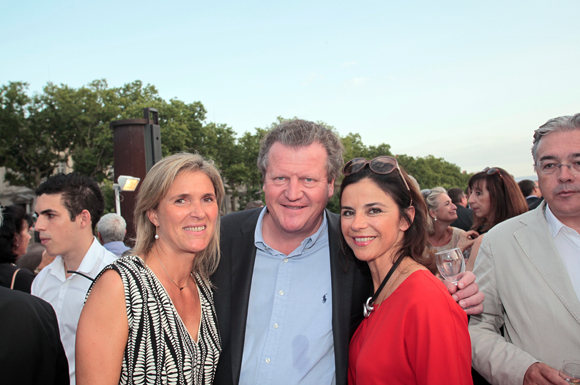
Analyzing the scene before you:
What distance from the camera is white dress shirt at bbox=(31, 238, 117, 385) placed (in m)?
3.10

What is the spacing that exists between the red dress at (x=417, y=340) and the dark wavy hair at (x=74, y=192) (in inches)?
110

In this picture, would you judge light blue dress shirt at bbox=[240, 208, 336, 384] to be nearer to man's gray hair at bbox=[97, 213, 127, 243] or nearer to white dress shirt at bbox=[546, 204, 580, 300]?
white dress shirt at bbox=[546, 204, 580, 300]

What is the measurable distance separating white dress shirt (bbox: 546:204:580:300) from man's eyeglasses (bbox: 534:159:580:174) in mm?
307

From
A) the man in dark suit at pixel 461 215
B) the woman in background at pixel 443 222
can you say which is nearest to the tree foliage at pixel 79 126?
the man in dark suit at pixel 461 215

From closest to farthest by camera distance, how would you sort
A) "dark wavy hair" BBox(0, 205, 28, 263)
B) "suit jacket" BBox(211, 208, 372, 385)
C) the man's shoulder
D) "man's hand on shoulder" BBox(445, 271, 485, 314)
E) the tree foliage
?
1. "man's hand on shoulder" BBox(445, 271, 485, 314)
2. "suit jacket" BBox(211, 208, 372, 385)
3. the man's shoulder
4. "dark wavy hair" BBox(0, 205, 28, 263)
5. the tree foliage

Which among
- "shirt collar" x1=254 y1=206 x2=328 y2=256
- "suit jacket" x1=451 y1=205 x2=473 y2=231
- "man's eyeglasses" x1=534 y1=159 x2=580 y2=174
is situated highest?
"man's eyeglasses" x1=534 y1=159 x2=580 y2=174

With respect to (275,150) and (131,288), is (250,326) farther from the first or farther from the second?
(275,150)

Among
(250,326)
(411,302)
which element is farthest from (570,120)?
(250,326)

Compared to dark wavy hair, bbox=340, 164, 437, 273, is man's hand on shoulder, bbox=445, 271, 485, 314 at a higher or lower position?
lower

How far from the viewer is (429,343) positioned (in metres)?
1.87

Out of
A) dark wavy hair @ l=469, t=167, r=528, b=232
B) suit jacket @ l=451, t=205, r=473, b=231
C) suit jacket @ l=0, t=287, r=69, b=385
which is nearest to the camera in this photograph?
suit jacket @ l=0, t=287, r=69, b=385

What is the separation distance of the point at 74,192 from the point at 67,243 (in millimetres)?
465

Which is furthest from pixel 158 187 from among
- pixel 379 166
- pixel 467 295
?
pixel 467 295

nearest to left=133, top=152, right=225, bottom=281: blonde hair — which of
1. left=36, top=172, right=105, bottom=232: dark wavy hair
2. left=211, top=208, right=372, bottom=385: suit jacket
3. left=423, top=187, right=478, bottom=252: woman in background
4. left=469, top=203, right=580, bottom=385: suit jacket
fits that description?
left=211, top=208, right=372, bottom=385: suit jacket
